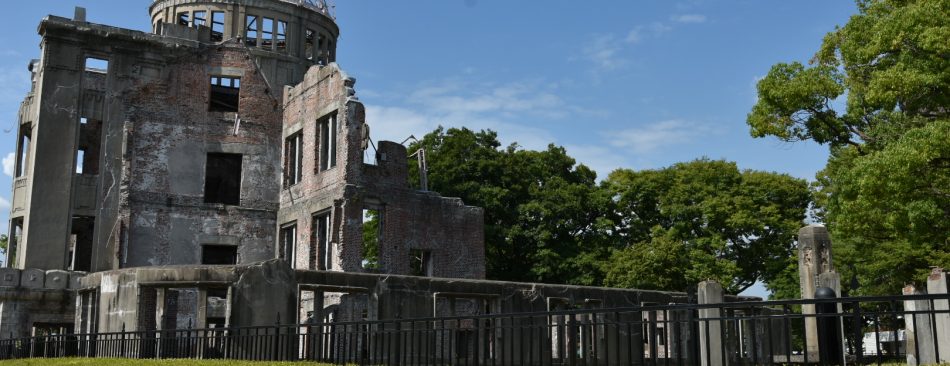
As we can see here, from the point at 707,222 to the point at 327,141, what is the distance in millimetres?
20172

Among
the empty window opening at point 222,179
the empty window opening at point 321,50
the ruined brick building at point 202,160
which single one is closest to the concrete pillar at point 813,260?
the ruined brick building at point 202,160

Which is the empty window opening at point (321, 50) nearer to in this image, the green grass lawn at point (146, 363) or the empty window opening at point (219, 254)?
the empty window opening at point (219, 254)

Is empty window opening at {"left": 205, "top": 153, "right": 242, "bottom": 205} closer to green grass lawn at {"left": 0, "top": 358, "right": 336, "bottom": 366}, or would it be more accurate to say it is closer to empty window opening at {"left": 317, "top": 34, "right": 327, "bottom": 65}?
empty window opening at {"left": 317, "top": 34, "right": 327, "bottom": 65}

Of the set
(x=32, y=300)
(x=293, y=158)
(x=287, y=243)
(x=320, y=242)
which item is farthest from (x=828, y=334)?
(x=32, y=300)

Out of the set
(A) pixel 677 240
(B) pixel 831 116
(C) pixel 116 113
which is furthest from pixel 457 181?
(B) pixel 831 116

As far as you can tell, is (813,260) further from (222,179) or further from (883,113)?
(222,179)

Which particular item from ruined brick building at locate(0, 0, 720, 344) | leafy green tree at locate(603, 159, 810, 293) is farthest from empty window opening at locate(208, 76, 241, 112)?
leafy green tree at locate(603, 159, 810, 293)

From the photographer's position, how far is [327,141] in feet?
96.7

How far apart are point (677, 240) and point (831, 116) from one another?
717 inches

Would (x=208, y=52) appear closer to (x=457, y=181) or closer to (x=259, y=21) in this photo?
(x=259, y=21)

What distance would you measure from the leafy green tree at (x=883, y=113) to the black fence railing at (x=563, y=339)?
86.9 inches

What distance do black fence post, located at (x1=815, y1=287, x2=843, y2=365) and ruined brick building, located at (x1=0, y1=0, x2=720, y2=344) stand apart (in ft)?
47.8

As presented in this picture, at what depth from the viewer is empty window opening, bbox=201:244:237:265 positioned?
31.9 m

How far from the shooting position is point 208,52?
31.8 metres
